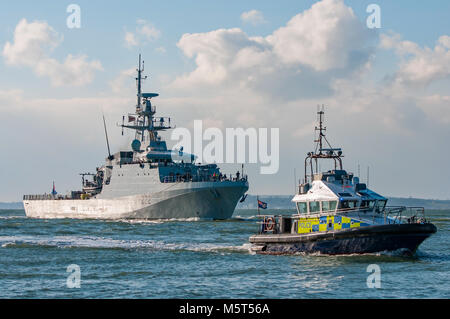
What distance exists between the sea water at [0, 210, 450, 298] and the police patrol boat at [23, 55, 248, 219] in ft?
97.3

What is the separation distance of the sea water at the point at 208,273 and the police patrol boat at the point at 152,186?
2967 centimetres

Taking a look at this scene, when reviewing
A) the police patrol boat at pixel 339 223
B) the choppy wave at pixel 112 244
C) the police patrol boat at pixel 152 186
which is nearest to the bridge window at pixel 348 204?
the police patrol boat at pixel 339 223

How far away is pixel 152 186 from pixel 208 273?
44.0 metres

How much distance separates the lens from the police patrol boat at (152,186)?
6600 centimetres

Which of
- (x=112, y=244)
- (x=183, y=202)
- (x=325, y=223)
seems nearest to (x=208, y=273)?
(x=325, y=223)

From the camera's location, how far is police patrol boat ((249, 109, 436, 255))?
26469 millimetres

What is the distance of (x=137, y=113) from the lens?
80.1 m

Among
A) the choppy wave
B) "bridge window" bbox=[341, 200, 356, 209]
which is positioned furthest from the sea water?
"bridge window" bbox=[341, 200, 356, 209]

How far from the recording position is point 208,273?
24516mm

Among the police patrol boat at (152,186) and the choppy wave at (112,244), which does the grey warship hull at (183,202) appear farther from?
the choppy wave at (112,244)

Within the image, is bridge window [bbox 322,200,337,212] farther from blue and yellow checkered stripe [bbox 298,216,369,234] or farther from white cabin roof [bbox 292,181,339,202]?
blue and yellow checkered stripe [bbox 298,216,369,234]
